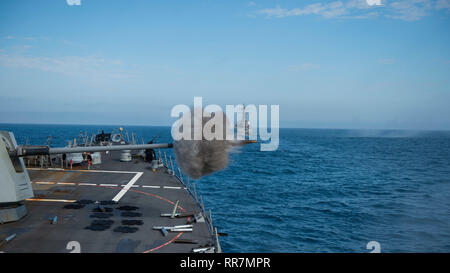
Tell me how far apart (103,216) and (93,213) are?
97 centimetres

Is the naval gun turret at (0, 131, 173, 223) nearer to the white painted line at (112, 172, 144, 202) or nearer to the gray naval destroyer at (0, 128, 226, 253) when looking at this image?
the gray naval destroyer at (0, 128, 226, 253)

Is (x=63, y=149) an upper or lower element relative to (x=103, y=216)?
upper

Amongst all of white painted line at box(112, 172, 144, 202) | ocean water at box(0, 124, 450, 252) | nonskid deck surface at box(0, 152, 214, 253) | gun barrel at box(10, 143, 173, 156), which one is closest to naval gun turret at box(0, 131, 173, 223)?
nonskid deck surface at box(0, 152, 214, 253)

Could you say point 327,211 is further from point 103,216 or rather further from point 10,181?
point 10,181

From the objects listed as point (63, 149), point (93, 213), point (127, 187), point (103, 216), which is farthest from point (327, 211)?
point (63, 149)

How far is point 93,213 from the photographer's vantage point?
1673 centimetres

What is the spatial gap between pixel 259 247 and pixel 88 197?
13.3m

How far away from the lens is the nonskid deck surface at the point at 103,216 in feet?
41.0

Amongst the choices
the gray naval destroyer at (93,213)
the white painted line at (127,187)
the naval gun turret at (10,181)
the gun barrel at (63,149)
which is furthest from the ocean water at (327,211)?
the naval gun turret at (10,181)

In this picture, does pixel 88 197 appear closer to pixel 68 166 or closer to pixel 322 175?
pixel 68 166

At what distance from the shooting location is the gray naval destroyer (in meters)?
12.1

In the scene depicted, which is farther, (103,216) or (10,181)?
(103,216)

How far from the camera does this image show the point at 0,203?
45.7 ft
